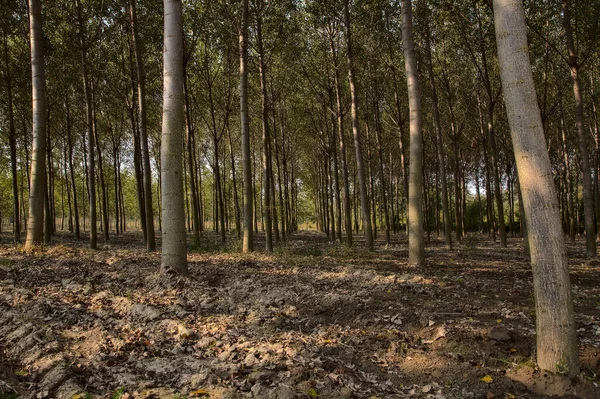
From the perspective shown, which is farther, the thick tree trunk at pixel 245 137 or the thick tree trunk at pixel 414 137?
the thick tree trunk at pixel 245 137

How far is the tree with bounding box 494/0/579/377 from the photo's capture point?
326 centimetres

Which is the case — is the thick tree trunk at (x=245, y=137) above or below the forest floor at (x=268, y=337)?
above

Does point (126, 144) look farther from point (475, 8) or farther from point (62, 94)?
point (475, 8)

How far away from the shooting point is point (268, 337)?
13.5 ft

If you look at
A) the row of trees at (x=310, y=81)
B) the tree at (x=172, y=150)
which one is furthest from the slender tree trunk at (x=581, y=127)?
the tree at (x=172, y=150)

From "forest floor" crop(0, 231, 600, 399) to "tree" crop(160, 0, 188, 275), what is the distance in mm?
580

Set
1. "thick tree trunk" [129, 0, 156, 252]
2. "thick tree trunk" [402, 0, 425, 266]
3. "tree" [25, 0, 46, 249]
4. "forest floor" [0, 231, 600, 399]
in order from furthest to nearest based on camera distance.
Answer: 1. "thick tree trunk" [129, 0, 156, 252]
2. "tree" [25, 0, 46, 249]
3. "thick tree trunk" [402, 0, 425, 266]
4. "forest floor" [0, 231, 600, 399]

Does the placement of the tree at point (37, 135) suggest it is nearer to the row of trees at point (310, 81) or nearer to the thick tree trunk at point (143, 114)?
the row of trees at point (310, 81)

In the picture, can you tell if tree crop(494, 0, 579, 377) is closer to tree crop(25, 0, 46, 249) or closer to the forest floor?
the forest floor

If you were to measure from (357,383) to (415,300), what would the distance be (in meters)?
2.79

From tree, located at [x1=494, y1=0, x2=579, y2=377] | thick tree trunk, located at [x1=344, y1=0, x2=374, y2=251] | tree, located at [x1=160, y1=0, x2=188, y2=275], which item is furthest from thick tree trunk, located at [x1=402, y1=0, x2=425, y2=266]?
tree, located at [x1=494, y1=0, x2=579, y2=377]

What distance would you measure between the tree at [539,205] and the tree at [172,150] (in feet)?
15.9

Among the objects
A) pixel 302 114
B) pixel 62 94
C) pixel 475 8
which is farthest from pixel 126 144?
pixel 475 8

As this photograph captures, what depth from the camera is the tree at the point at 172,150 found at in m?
6.38
